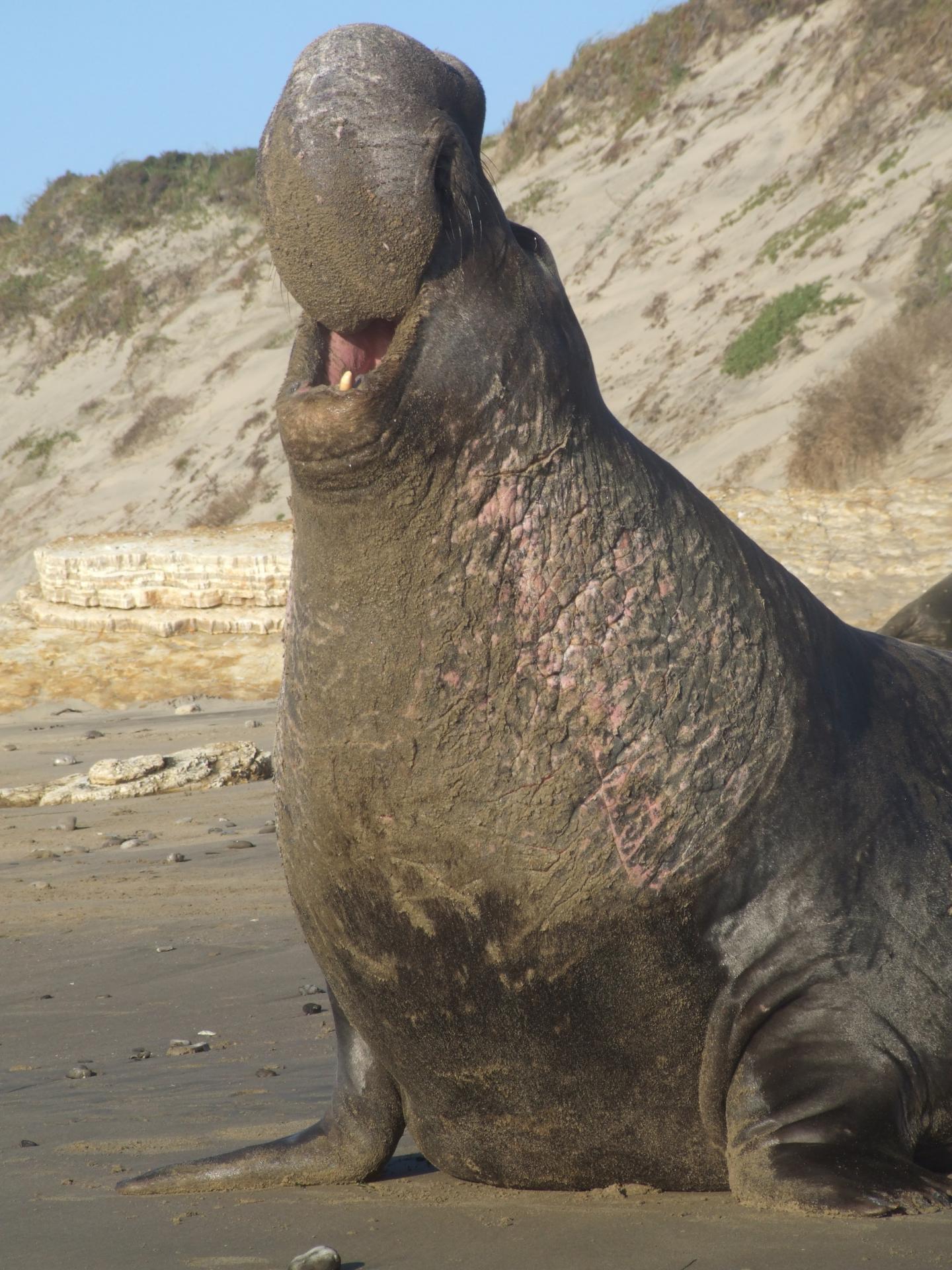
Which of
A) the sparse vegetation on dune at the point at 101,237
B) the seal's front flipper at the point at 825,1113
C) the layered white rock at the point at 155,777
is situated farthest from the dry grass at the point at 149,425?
the seal's front flipper at the point at 825,1113

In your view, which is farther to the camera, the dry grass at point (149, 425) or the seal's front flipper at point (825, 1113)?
the dry grass at point (149, 425)

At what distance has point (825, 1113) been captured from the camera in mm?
2701

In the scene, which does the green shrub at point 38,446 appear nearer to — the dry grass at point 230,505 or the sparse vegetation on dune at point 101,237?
the sparse vegetation on dune at point 101,237

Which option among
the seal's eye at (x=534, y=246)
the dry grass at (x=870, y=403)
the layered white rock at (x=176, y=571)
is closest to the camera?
the seal's eye at (x=534, y=246)

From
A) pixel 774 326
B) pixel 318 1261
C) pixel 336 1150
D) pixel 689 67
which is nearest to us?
pixel 318 1261

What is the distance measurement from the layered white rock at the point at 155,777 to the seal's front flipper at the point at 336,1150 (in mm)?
6237

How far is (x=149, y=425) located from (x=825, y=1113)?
113 feet

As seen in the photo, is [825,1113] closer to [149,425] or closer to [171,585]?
[171,585]

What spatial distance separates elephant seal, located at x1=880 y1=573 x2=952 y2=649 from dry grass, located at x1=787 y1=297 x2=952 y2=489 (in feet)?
37.5

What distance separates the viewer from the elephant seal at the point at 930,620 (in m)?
6.74

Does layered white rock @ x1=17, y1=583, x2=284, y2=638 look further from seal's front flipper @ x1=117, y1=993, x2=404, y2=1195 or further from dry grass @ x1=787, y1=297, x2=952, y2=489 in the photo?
seal's front flipper @ x1=117, y1=993, x2=404, y2=1195

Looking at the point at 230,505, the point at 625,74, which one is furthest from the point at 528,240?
the point at 625,74

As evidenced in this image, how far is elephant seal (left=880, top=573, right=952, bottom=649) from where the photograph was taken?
6742 millimetres

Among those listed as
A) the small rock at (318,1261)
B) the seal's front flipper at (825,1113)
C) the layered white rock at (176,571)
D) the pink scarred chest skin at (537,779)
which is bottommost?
the small rock at (318,1261)
